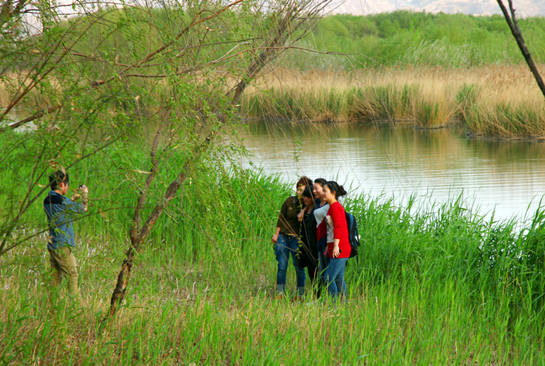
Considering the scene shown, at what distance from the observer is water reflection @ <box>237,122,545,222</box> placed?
8586mm

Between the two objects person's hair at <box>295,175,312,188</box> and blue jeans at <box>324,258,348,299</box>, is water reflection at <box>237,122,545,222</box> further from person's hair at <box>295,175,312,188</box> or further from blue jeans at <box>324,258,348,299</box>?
blue jeans at <box>324,258,348,299</box>

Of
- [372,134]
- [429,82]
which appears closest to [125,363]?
[372,134]

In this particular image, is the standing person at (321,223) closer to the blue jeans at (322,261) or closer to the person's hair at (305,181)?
the blue jeans at (322,261)

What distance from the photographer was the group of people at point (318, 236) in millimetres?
4559

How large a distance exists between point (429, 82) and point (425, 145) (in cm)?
458

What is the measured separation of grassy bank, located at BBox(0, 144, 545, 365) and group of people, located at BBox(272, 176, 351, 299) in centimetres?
33

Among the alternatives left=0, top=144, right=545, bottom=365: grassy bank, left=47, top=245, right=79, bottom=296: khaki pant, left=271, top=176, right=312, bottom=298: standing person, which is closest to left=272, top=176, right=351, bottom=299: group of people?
left=271, top=176, right=312, bottom=298: standing person

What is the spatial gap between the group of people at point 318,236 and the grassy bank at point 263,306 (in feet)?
1.08

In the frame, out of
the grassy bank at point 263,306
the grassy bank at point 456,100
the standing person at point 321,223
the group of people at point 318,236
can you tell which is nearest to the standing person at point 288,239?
the group of people at point 318,236

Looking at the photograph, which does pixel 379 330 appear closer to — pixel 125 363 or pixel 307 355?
pixel 307 355

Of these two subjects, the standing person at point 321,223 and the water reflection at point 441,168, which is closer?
the standing person at point 321,223

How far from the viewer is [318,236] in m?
4.98

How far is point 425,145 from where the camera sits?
15078 millimetres

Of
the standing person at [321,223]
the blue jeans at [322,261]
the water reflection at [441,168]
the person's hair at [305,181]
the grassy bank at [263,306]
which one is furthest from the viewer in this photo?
the water reflection at [441,168]
